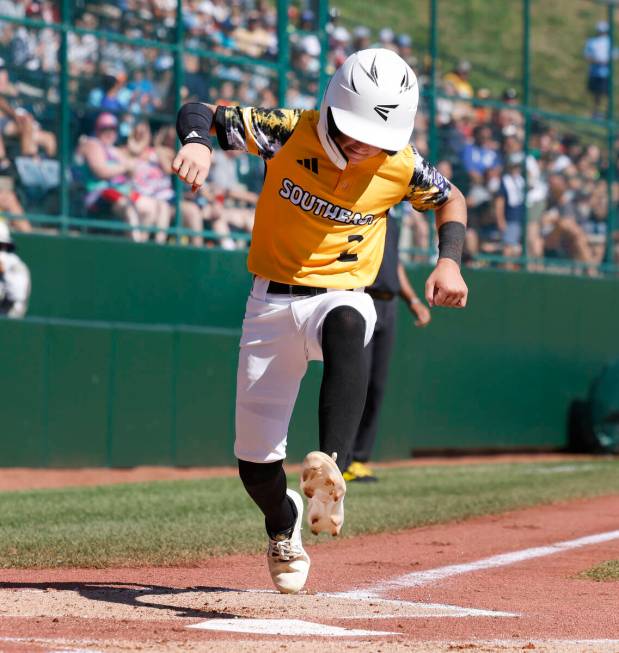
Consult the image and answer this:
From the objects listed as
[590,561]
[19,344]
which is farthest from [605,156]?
[590,561]

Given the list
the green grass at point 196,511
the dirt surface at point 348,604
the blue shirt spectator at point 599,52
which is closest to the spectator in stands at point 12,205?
the green grass at point 196,511

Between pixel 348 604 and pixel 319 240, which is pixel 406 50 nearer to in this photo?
pixel 319 240

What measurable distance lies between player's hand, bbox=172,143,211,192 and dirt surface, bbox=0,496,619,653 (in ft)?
5.25

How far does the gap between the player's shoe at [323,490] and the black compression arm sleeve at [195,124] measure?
131cm

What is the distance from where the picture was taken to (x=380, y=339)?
35.1 feet

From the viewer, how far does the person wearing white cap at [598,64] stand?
19.6 meters

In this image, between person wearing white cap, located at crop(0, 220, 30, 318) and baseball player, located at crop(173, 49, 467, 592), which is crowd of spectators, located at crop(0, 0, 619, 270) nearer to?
person wearing white cap, located at crop(0, 220, 30, 318)

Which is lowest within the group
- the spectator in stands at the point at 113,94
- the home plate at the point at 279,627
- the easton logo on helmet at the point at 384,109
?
the home plate at the point at 279,627

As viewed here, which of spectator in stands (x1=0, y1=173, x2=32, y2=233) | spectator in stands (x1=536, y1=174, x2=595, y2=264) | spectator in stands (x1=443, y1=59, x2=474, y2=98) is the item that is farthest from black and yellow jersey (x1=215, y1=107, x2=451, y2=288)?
spectator in stands (x1=443, y1=59, x2=474, y2=98)

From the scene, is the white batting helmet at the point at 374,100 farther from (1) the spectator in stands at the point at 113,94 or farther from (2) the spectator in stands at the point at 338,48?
(2) the spectator in stands at the point at 338,48

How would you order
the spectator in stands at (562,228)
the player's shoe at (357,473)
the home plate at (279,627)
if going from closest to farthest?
1. the home plate at (279,627)
2. the player's shoe at (357,473)
3. the spectator in stands at (562,228)

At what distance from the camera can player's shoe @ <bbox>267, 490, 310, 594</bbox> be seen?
526 cm

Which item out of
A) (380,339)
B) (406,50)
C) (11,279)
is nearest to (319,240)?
(380,339)

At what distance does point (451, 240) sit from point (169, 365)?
7129 millimetres
